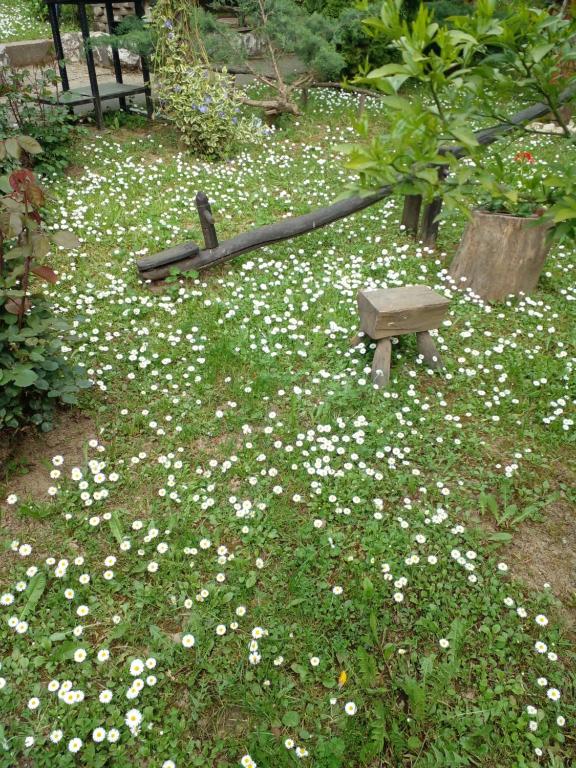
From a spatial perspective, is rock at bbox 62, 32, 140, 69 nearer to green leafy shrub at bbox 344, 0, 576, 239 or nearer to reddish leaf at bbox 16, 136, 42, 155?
reddish leaf at bbox 16, 136, 42, 155

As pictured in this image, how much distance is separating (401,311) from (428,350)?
49 centimetres

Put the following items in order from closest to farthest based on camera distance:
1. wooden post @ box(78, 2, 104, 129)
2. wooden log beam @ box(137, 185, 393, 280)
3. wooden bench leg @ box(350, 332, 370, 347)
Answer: wooden bench leg @ box(350, 332, 370, 347), wooden log beam @ box(137, 185, 393, 280), wooden post @ box(78, 2, 104, 129)

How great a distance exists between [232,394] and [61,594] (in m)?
1.70

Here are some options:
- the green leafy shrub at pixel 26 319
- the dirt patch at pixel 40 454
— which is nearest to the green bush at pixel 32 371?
the green leafy shrub at pixel 26 319

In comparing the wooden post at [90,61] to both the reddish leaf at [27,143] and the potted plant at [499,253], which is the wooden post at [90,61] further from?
the potted plant at [499,253]

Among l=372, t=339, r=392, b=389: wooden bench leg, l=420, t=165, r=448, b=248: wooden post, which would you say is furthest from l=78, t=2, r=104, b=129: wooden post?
Result: l=372, t=339, r=392, b=389: wooden bench leg

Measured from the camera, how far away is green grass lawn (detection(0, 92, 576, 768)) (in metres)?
2.33

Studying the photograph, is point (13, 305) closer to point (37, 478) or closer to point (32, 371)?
point (32, 371)

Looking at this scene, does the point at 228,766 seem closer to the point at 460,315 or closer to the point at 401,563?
the point at 401,563

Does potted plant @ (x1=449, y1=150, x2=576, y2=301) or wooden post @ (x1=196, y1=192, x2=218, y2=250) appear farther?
wooden post @ (x1=196, y1=192, x2=218, y2=250)

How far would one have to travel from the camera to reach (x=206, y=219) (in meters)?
5.10

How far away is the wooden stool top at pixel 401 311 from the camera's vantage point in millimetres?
3881

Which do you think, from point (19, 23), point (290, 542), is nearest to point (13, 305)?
point (290, 542)

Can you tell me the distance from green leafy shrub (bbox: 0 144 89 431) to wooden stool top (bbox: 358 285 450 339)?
1.97m
